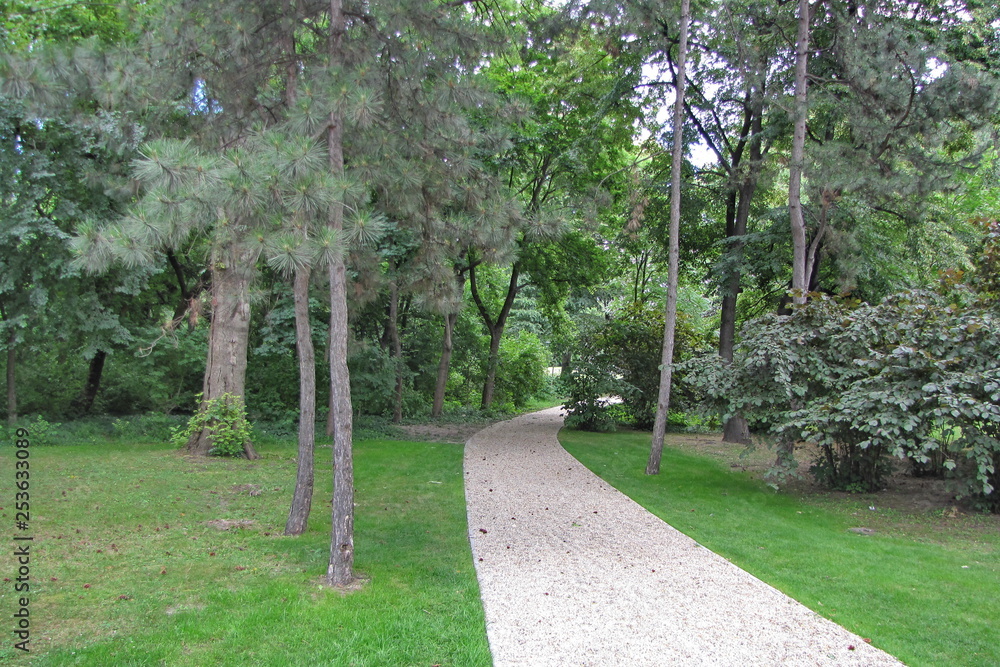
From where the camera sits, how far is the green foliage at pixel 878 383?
6.86m

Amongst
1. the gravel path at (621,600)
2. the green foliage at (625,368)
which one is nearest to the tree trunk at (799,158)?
the gravel path at (621,600)

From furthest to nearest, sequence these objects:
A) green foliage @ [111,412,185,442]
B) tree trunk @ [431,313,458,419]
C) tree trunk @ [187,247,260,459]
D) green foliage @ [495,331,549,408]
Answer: green foliage @ [495,331,549,408], tree trunk @ [431,313,458,419], green foliage @ [111,412,185,442], tree trunk @ [187,247,260,459]

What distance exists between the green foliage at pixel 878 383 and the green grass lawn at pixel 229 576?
4406mm

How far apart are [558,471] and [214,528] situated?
5.57m

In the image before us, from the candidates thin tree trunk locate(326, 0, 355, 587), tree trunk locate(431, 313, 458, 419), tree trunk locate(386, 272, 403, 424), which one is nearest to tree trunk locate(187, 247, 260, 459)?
tree trunk locate(386, 272, 403, 424)

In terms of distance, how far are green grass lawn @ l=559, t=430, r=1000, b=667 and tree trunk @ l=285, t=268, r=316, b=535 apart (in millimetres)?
4050

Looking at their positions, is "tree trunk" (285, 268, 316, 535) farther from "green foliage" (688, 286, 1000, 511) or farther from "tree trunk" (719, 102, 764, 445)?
"tree trunk" (719, 102, 764, 445)

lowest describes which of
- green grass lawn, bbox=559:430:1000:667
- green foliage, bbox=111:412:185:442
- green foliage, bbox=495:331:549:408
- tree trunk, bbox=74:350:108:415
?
green grass lawn, bbox=559:430:1000:667

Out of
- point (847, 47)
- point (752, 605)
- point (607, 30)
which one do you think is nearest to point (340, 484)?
point (752, 605)

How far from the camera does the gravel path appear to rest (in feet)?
12.8

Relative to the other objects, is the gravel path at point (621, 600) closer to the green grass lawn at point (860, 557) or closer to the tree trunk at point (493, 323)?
the green grass lawn at point (860, 557)

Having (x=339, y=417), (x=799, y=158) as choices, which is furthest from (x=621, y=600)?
(x=799, y=158)

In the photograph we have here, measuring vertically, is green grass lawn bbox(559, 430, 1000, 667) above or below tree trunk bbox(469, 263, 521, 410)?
below

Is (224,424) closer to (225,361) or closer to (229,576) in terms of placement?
(225,361)
